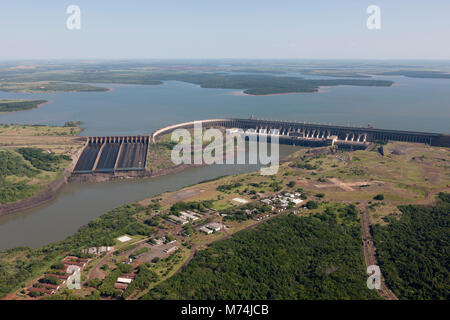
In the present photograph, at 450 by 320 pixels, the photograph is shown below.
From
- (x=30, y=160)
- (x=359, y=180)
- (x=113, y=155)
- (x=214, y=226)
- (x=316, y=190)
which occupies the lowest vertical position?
(x=214, y=226)

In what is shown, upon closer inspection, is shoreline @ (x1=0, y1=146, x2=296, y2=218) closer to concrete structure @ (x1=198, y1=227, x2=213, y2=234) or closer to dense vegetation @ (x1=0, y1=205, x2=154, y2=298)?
dense vegetation @ (x1=0, y1=205, x2=154, y2=298)

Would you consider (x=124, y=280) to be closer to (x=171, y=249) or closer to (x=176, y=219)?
(x=171, y=249)

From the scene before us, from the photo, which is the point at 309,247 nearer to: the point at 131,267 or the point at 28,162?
the point at 131,267

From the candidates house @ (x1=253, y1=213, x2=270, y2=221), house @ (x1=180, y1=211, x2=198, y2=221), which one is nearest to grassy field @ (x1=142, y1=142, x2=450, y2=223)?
house @ (x1=180, y1=211, x2=198, y2=221)

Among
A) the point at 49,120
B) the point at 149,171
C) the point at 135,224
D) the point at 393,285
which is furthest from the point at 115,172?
the point at 49,120

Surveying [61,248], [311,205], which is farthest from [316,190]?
[61,248]

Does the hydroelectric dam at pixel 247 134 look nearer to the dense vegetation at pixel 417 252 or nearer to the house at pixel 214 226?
the house at pixel 214 226

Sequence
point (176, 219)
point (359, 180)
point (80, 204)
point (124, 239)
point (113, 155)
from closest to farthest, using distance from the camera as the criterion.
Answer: point (124, 239)
point (176, 219)
point (80, 204)
point (359, 180)
point (113, 155)

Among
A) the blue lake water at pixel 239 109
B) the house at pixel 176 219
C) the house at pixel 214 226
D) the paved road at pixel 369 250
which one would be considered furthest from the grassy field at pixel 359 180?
the blue lake water at pixel 239 109
